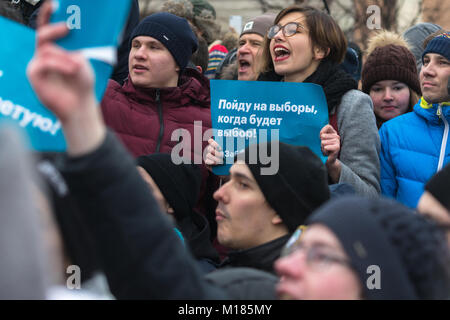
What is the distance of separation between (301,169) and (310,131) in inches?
29.6

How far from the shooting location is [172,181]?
3.94 metres

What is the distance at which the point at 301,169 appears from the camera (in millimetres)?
3311

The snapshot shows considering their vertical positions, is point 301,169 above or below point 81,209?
below

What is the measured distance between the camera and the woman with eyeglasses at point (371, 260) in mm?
2029

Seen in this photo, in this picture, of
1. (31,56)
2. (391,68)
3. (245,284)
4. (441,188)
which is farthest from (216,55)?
(245,284)

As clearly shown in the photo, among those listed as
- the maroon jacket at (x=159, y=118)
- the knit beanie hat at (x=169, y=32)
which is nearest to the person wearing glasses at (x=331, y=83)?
the maroon jacket at (x=159, y=118)

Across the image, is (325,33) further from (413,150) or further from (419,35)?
(419,35)

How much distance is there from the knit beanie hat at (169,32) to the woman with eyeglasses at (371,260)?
2.77m

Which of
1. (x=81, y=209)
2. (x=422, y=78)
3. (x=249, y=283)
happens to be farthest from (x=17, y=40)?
(x=422, y=78)

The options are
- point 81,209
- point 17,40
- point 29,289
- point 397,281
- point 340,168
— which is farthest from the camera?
point 340,168

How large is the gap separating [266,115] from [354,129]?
1.71ft

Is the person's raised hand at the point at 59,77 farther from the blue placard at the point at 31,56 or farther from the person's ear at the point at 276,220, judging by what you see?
the person's ear at the point at 276,220

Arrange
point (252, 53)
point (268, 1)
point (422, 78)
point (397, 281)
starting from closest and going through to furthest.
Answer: point (397, 281) → point (422, 78) → point (252, 53) → point (268, 1)

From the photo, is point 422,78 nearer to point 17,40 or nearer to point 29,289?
point 17,40
